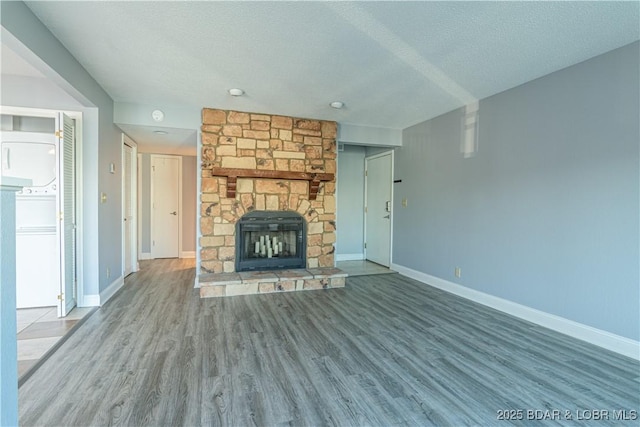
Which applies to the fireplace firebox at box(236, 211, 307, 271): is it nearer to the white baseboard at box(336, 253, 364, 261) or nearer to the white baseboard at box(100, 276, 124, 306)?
the white baseboard at box(100, 276, 124, 306)

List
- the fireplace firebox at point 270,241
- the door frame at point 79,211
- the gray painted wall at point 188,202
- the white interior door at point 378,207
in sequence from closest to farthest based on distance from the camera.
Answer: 1. the door frame at point 79,211
2. the fireplace firebox at point 270,241
3. the white interior door at point 378,207
4. the gray painted wall at point 188,202

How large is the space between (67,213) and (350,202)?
14.8 ft

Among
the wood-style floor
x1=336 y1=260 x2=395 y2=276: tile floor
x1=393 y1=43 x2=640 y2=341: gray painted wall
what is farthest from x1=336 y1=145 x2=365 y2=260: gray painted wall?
the wood-style floor

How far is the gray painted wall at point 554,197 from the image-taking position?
2.48 metres

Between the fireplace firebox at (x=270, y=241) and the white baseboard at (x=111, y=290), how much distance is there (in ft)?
5.08

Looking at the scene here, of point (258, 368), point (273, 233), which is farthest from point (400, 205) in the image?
point (258, 368)

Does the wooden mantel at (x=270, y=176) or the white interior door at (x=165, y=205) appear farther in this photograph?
the white interior door at (x=165, y=205)

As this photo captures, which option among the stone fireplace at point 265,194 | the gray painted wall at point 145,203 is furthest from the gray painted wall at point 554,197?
the gray painted wall at point 145,203

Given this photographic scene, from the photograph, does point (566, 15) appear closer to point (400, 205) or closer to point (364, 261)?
point (400, 205)

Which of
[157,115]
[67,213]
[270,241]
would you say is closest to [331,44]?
[157,115]

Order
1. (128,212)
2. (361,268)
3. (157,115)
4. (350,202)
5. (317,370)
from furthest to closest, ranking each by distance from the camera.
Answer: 1. (350,202)
2. (361,268)
3. (128,212)
4. (157,115)
5. (317,370)

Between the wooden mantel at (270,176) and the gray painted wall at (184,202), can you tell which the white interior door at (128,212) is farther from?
the wooden mantel at (270,176)

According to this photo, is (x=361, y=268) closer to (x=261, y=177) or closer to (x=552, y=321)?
(x=261, y=177)

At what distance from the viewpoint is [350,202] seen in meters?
6.32
